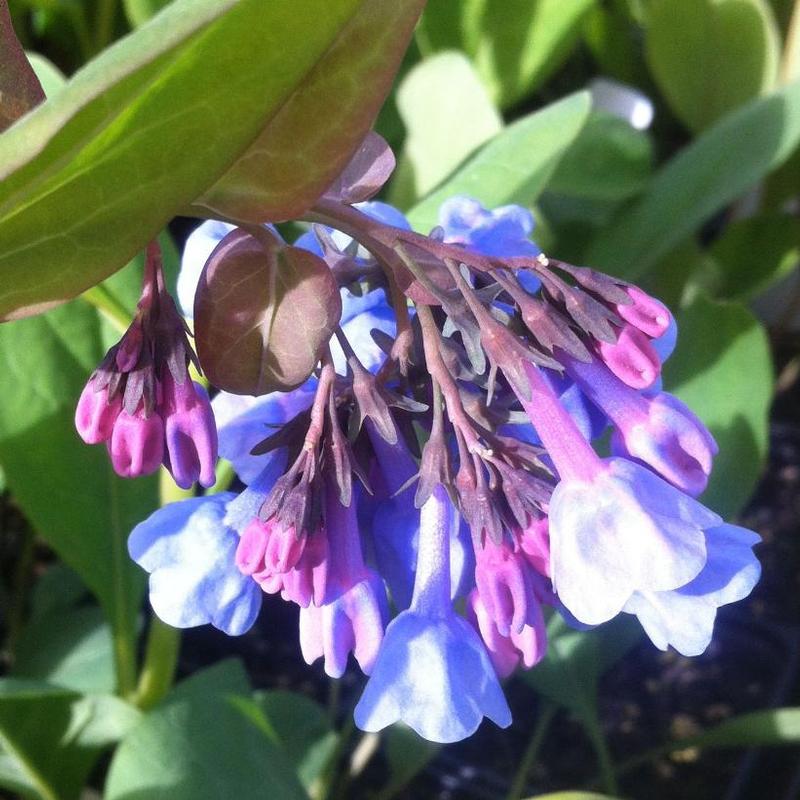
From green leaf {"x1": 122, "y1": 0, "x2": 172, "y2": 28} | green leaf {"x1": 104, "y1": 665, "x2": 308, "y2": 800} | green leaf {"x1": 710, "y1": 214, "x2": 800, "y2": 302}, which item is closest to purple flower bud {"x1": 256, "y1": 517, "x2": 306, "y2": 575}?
green leaf {"x1": 104, "y1": 665, "x2": 308, "y2": 800}

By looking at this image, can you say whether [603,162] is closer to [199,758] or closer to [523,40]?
[523,40]

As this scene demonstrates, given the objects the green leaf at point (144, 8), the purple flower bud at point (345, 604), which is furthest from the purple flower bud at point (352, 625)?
the green leaf at point (144, 8)

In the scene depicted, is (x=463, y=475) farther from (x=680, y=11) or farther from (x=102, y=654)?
(x=680, y=11)

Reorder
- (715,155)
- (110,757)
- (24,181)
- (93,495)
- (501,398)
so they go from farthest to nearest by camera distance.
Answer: (110,757) < (715,155) < (93,495) < (501,398) < (24,181)

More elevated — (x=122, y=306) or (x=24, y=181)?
(x=24, y=181)

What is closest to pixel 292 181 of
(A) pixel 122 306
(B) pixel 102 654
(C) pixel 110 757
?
(A) pixel 122 306

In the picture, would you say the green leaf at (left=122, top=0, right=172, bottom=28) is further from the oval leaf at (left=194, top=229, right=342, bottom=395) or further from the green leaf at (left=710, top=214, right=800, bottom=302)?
the green leaf at (left=710, top=214, right=800, bottom=302)

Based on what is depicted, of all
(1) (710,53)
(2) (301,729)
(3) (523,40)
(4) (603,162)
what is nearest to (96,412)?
(2) (301,729)
